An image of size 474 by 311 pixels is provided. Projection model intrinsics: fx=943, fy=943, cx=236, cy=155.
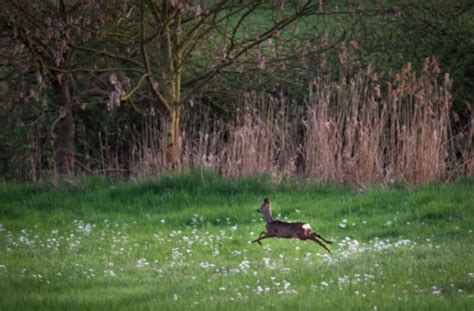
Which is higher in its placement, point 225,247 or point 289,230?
point 289,230

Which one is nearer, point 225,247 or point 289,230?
point 289,230

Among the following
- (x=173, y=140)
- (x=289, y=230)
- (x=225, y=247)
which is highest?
(x=173, y=140)

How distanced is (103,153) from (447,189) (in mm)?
8579

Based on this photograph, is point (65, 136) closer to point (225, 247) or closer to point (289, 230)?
point (225, 247)

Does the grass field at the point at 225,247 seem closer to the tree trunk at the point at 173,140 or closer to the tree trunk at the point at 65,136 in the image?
the tree trunk at the point at 173,140

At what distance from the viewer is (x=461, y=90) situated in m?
17.4

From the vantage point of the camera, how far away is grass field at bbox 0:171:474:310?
7.18 m

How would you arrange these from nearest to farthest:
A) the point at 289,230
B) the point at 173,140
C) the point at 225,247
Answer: the point at 289,230 → the point at 225,247 → the point at 173,140

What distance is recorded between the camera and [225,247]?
9.84 m

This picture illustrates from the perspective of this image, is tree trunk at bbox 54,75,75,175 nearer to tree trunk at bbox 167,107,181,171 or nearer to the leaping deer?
tree trunk at bbox 167,107,181,171

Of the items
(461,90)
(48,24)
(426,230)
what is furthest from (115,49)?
(426,230)

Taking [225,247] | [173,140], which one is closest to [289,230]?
[225,247]

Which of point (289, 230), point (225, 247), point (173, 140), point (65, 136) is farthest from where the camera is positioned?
point (65, 136)

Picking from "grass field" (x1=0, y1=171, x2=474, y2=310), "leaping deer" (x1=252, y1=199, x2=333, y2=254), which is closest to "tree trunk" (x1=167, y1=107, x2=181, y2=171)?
"grass field" (x1=0, y1=171, x2=474, y2=310)
